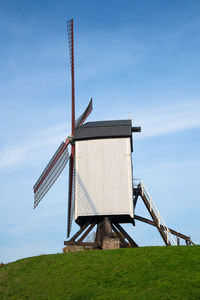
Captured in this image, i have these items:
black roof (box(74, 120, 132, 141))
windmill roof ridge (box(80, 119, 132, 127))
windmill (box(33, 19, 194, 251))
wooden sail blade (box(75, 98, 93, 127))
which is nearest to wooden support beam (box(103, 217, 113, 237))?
windmill (box(33, 19, 194, 251))

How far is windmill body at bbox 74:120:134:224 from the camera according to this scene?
89.9 feet

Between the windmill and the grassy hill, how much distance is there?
15.2 feet

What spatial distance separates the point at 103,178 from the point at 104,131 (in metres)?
3.66

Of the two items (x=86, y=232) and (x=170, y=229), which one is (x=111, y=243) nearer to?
(x=86, y=232)

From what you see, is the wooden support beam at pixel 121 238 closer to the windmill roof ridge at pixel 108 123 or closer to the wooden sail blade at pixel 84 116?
the windmill roof ridge at pixel 108 123

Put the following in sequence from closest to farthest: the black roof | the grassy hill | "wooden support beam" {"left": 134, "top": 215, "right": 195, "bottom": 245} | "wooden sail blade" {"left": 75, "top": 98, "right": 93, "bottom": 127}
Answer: the grassy hill < the black roof < "wooden support beam" {"left": 134, "top": 215, "right": 195, "bottom": 245} < "wooden sail blade" {"left": 75, "top": 98, "right": 93, "bottom": 127}

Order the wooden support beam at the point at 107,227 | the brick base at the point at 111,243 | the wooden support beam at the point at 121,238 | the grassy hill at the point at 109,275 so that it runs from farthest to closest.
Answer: the wooden support beam at the point at 121,238 < the wooden support beam at the point at 107,227 < the brick base at the point at 111,243 < the grassy hill at the point at 109,275

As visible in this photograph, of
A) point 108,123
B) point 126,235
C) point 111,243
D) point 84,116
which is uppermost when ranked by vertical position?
point 84,116

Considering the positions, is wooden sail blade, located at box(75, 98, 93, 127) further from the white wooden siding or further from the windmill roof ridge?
the white wooden siding

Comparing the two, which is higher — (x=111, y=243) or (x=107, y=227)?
(x=107, y=227)

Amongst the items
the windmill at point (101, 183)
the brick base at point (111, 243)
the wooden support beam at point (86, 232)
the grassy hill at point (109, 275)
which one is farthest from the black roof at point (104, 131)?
the grassy hill at point (109, 275)

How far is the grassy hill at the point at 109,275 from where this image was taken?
16.5 metres

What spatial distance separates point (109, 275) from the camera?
1853 centimetres

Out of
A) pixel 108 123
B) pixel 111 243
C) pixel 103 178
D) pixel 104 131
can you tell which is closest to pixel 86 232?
pixel 111 243
